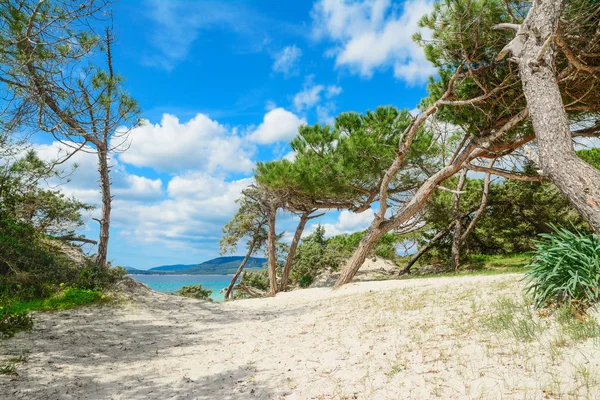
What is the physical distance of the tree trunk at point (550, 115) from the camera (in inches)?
163

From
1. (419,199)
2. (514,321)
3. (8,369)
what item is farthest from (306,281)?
(8,369)

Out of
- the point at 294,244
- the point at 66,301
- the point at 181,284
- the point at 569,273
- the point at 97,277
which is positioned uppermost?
the point at 294,244

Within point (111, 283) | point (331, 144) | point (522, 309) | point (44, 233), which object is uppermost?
point (331, 144)

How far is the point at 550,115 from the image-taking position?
480cm

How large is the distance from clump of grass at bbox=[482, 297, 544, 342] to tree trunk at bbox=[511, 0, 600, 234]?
1239mm

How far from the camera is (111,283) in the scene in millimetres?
9594

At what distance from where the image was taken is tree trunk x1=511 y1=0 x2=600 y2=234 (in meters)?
4.13

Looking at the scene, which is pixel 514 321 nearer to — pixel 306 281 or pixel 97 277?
pixel 97 277

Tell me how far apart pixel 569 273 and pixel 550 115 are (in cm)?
203

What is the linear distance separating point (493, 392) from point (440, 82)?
9.35 metres

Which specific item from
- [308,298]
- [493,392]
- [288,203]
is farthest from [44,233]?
[493,392]

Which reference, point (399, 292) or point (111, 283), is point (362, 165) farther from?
point (111, 283)

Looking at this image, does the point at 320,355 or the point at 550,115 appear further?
the point at 550,115

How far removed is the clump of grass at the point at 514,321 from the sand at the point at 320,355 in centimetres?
8
